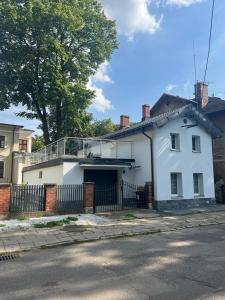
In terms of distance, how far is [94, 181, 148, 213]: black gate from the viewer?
1800cm

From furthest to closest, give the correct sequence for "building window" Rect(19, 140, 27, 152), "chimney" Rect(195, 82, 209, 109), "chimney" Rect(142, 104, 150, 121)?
"building window" Rect(19, 140, 27, 152) → "chimney" Rect(142, 104, 150, 121) → "chimney" Rect(195, 82, 209, 109)

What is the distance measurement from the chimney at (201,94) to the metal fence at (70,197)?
15752 millimetres

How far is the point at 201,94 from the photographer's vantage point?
2616 centimetres

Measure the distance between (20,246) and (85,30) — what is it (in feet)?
83.2

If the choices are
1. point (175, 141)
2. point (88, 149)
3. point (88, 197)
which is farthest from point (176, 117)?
point (88, 197)

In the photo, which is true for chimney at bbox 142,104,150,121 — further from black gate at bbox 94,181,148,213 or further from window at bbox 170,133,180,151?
black gate at bbox 94,181,148,213

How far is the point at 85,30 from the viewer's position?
28.7 meters

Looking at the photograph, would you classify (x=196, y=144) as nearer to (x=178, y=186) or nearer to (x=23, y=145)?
(x=178, y=186)

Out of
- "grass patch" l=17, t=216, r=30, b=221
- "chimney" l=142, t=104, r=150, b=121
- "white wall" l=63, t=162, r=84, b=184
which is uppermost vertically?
"chimney" l=142, t=104, r=150, b=121

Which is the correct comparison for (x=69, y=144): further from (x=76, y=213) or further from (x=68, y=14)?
(x=68, y=14)

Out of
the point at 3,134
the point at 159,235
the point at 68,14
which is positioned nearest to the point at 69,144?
the point at 159,235

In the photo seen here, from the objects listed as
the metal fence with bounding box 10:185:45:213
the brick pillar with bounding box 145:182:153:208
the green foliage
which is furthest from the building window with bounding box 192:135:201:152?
the green foliage

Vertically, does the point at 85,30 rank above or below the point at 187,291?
above

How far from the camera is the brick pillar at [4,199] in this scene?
1262 cm
